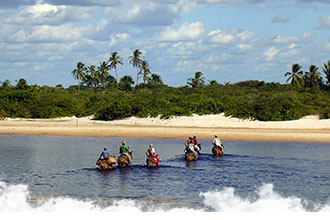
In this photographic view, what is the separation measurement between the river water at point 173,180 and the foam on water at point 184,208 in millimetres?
42

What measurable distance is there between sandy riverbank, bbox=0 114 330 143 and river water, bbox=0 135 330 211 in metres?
5.54

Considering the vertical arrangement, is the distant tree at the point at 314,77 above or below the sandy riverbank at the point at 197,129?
above

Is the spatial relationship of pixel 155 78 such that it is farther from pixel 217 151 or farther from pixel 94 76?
pixel 217 151

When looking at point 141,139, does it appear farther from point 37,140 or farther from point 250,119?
point 250,119

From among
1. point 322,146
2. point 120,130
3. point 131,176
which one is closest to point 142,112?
point 120,130

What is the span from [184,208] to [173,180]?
21.7 ft

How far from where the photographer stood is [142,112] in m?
61.8

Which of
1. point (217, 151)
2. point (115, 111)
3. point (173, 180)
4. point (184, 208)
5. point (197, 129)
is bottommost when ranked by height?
point (184, 208)

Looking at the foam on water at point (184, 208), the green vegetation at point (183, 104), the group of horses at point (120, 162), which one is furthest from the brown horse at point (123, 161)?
the green vegetation at point (183, 104)

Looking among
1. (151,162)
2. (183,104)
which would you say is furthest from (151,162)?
(183,104)

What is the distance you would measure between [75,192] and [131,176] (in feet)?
17.0

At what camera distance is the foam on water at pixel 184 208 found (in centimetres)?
1911

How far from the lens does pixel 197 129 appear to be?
52.4 m

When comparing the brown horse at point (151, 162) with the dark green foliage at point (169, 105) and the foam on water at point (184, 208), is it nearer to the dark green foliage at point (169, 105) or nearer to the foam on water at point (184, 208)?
the foam on water at point (184, 208)
